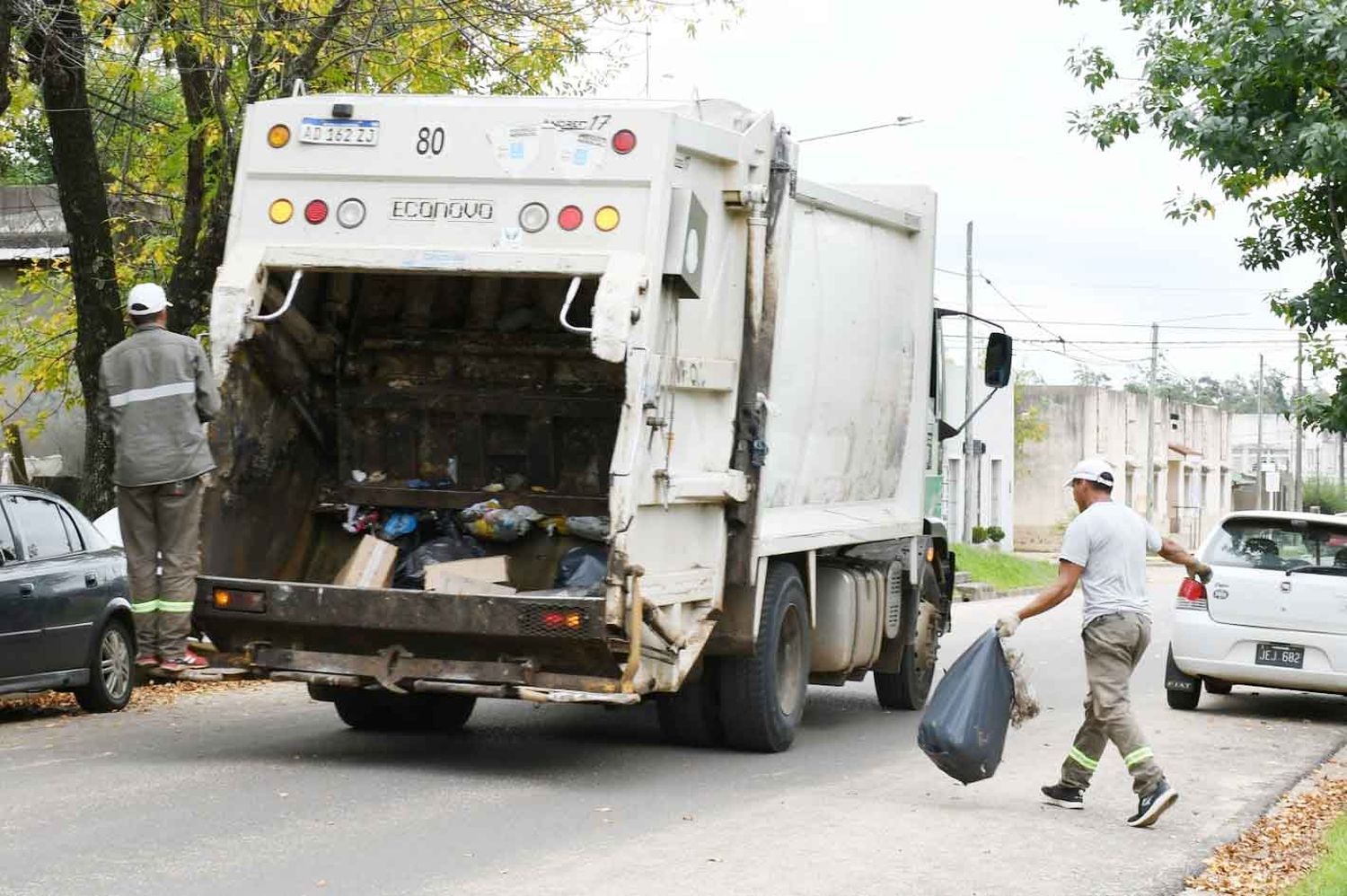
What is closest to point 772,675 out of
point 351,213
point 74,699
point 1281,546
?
point 351,213

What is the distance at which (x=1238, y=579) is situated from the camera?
14.0 metres

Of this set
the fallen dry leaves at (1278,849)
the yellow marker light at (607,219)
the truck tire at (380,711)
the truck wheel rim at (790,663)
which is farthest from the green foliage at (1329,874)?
the truck tire at (380,711)

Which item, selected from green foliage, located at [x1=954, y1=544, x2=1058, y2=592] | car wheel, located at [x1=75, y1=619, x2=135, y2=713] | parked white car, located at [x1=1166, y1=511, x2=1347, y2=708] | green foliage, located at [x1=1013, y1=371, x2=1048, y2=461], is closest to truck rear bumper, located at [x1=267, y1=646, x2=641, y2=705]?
car wheel, located at [x1=75, y1=619, x2=135, y2=713]

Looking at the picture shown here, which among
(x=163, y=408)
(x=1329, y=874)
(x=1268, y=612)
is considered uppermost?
(x=163, y=408)

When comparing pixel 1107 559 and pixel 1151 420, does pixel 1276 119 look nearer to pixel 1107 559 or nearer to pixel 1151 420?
pixel 1107 559

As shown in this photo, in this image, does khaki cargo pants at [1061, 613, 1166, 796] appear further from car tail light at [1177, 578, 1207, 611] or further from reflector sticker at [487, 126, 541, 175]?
car tail light at [1177, 578, 1207, 611]

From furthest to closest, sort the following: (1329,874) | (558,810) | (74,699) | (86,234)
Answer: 1. (86,234)
2. (74,699)
3. (558,810)
4. (1329,874)

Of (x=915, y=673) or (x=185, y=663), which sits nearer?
(x=185, y=663)

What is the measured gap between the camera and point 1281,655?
45.4 feet

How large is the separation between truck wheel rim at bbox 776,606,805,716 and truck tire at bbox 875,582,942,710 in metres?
2.44

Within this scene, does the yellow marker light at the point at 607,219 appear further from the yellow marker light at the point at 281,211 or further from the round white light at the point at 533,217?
the yellow marker light at the point at 281,211

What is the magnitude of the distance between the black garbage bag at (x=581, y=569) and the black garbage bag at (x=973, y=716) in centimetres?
185

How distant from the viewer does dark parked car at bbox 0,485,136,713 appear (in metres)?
10.9

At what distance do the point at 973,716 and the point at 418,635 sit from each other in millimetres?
2610
